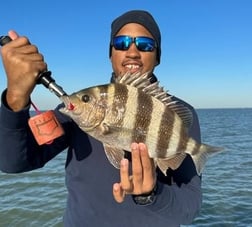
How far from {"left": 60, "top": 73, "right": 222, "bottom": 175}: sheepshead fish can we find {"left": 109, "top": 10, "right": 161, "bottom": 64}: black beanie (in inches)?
42.3

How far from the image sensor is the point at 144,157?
2.61m

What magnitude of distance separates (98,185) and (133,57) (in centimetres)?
117

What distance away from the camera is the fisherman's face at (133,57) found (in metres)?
3.50

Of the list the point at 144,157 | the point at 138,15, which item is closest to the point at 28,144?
the point at 144,157

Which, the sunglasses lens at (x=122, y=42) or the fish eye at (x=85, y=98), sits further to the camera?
the sunglasses lens at (x=122, y=42)

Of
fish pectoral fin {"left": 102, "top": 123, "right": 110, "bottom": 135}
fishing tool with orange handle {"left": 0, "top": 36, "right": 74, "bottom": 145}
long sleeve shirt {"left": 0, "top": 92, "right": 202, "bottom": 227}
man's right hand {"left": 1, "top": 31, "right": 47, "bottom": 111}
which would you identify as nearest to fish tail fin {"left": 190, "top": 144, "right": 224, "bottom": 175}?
long sleeve shirt {"left": 0, "top": 92, "right": 202, "bottom": 227}

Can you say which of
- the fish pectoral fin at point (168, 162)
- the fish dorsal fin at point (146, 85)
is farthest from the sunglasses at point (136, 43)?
the fish pectoral fin at point (168, 162)

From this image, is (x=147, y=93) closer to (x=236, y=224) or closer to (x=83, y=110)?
(x=83, y=110)

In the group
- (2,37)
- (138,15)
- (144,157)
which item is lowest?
(144,157)

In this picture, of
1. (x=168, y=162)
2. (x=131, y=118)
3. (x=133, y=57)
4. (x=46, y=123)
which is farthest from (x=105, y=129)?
(x=133, y=57)

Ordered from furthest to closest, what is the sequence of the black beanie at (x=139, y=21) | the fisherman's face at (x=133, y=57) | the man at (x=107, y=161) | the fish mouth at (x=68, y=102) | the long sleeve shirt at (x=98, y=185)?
1. the black beanie at (x=139, y=21)
2. the fisherman's face at (x=133, y=57)
3. the long sleeve shirt at (x=98, y=185)
4. the fish mouth at (x=68, y=102)
5. the man at (x=107, y=161)

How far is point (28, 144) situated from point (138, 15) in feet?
5.58

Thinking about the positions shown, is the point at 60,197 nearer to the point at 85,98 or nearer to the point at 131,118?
the point at 85,98

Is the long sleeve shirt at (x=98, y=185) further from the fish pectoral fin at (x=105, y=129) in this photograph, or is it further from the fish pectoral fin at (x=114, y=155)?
the fish pectoral fin at (x=105, y=129)
